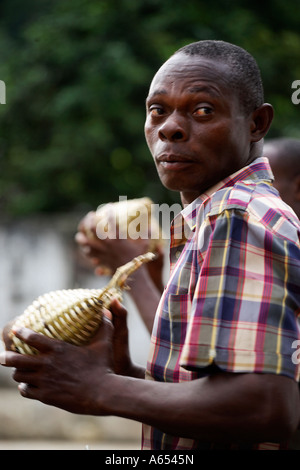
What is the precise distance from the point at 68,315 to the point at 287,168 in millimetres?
1620

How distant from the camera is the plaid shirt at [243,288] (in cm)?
142

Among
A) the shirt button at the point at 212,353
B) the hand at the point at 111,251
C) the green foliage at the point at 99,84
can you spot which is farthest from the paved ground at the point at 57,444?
the shirt button at the point at 212,353

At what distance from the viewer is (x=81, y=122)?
6.96m

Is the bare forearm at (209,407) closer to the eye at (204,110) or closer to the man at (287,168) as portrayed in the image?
the eye at (204,110)

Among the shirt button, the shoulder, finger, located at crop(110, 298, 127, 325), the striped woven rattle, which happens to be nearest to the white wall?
finger, located at crop(110, 298, 127, 325)

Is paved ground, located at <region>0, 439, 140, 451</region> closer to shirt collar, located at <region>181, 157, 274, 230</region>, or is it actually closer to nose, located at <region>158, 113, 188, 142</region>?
shirt collar, located at <region>181, 157, 274, 230</region>

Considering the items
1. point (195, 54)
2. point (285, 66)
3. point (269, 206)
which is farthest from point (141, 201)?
point (285, 66)

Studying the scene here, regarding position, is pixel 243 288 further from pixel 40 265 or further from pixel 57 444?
pixel 40 265

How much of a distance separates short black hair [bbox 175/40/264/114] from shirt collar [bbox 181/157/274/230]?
6.4 inches

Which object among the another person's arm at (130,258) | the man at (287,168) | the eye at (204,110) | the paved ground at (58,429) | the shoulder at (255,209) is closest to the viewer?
the shoulder at (255,209)

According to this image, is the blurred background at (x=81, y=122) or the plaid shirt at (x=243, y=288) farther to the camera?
the blurred background at (x=81, y=122)

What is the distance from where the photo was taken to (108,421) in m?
5.99

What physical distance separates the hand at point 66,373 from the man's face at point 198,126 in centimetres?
51

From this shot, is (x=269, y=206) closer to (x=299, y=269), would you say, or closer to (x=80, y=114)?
(x=299, y=269)
